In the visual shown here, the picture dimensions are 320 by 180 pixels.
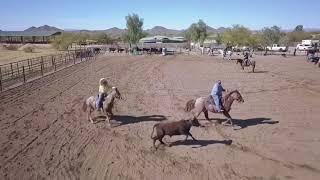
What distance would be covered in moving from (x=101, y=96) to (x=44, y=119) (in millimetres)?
2526

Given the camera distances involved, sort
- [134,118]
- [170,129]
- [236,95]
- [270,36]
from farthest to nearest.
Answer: [270,36]
[134,118]
[236,95]
[170,129]

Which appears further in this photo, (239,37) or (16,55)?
(239,37)

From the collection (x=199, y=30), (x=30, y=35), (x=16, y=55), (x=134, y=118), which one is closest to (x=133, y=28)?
(x=199, y=30)

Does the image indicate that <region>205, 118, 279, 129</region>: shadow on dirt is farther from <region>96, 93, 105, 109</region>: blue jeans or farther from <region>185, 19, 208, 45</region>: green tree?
<region>185, 19, 208, 45</region>: green tree

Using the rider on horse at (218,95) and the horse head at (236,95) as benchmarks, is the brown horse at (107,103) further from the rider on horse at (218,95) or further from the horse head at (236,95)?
the horse head at (236,95)

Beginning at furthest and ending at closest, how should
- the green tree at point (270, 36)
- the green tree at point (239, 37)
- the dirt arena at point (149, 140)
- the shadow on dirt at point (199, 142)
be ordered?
the green tree at point (270, 36) < the green tree at point (239, 37) < the shadow on dirt at point (199, 142) < the dirt arena at point (149, 140)

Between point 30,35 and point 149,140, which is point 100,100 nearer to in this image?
point 149,140

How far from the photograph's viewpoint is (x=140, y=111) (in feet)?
49.6

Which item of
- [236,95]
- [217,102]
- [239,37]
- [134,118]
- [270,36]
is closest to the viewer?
[217,102]

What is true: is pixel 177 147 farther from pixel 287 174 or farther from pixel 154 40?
pixel 154 40

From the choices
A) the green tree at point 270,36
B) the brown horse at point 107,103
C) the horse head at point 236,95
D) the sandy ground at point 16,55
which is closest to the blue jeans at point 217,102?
the horse head at point 236,95

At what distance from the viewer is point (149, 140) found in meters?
11.1

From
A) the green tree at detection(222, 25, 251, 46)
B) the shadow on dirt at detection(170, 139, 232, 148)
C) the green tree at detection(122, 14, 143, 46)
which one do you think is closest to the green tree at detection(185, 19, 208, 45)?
the green tree at detection(122, 14, 143, 46)

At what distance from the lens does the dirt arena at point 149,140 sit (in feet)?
28.9
